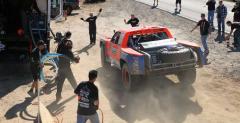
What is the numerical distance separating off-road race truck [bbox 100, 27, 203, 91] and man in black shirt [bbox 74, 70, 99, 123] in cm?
397

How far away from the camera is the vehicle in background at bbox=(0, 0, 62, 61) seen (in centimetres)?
1736

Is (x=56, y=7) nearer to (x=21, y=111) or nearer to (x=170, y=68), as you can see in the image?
(x=21, y=111)

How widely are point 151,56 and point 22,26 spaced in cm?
801

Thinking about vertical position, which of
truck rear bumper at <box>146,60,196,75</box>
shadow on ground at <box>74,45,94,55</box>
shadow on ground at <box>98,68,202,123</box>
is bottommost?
shadow on ground at <box>98,68,202,123</box>

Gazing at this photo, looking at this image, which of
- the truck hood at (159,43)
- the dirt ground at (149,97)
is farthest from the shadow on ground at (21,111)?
the truck hood at (159,43)

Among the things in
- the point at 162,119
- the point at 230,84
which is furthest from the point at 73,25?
the point at 162,119

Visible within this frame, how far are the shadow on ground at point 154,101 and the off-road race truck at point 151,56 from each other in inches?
15.9

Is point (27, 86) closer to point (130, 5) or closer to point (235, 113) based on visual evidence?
point (235, 113)

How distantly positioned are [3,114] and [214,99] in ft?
21.1

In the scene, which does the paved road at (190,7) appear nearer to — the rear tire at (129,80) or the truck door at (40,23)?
the truck door at (40,23)

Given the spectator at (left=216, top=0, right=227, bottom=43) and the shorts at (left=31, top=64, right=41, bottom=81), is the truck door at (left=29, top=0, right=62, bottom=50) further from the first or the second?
the spectator at (left=216, top=0, right=227, bottom=43)

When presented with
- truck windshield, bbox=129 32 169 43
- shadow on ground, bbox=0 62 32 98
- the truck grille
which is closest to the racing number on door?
truck windshield, bbox=129 32 169 43

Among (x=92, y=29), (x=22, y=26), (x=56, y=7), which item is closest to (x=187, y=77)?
(x=22, y=26)

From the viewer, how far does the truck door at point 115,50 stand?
1420cm
